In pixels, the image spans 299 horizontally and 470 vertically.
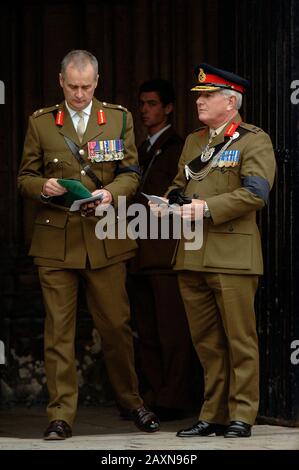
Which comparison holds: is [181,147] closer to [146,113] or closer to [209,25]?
[146,113]

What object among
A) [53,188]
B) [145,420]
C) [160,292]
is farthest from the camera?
[160,292]

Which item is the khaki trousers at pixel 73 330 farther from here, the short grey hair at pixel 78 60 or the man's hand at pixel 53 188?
the short grey hair at pixel 78 60

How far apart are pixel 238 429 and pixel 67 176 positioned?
1.57 meters

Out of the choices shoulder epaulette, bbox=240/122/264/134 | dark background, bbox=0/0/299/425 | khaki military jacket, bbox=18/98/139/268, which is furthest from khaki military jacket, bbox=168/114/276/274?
dark background, bbox=0/0/299/425

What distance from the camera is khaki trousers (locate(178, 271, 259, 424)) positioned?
8219mm

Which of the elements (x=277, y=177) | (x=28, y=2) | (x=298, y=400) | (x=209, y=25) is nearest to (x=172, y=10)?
(x=209, y=25)

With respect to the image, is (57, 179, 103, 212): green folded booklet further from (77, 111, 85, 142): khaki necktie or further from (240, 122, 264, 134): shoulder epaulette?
(240, 122, 264, 134): shoulder epaulette

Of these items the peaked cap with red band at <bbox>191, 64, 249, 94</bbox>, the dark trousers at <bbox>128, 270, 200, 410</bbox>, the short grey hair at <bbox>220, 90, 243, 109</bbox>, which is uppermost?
the peaked cap with red band at <bbox>191, 64, 249, 94</bbox>

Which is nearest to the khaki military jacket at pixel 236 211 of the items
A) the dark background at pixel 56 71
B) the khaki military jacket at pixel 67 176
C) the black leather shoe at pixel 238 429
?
the khaki military jacket at pixel 67 176

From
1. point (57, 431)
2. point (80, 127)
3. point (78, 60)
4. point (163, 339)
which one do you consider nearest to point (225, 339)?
point (57, 431)

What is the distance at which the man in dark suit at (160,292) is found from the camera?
9.40 m

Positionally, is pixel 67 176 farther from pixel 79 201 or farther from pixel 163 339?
pixel 163 339

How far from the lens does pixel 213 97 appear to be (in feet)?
27.4

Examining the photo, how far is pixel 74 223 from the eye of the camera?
847cm
